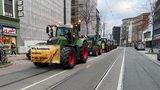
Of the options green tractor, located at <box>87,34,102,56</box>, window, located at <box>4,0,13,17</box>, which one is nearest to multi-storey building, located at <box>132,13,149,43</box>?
green tractor, located at <box>87,34,102,56</box>

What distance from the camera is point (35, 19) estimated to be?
36.0 metres

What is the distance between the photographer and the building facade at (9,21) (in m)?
26.5

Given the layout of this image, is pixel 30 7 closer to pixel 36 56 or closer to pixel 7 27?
pixel 7 27

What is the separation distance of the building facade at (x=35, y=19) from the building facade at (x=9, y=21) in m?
1.50

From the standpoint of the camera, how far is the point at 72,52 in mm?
14875

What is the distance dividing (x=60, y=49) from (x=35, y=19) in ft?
76.5

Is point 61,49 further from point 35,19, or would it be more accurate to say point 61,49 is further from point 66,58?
point 35,19

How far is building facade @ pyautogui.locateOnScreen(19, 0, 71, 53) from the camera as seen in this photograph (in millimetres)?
31281

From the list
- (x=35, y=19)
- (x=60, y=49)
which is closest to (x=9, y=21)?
(x=35, y=19)

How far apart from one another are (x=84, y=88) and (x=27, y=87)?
2201 mm

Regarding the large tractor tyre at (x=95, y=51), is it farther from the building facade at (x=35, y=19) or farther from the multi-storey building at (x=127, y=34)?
the multi-storey building at (x=127, y=34)

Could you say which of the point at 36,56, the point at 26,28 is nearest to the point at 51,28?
the point at 36,56

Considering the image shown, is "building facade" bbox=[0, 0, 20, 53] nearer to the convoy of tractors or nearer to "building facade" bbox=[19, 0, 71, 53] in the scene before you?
"building facade" bbox=[19, 0, 71, 53]

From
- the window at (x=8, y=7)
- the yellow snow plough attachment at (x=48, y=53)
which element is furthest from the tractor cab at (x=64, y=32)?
the window at (x=8, y=7)
